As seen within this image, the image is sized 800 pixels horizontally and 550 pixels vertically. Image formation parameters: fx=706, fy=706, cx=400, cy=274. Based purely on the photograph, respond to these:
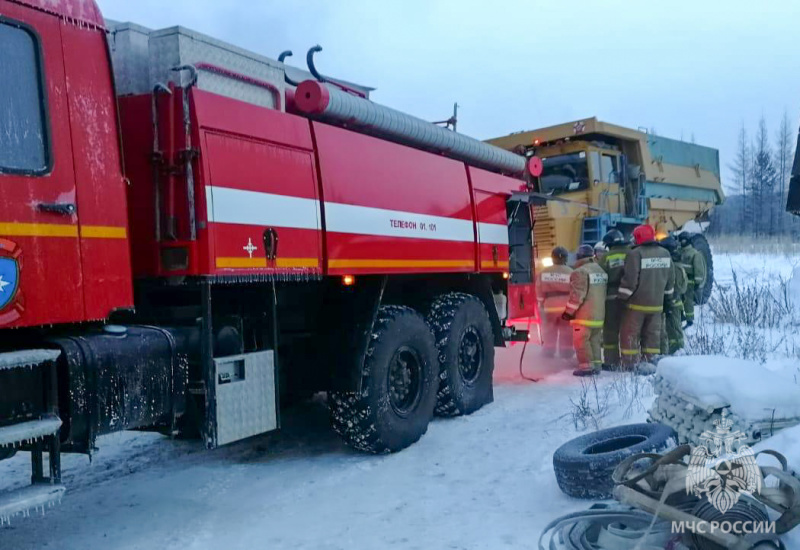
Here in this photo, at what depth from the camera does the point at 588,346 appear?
8633mm

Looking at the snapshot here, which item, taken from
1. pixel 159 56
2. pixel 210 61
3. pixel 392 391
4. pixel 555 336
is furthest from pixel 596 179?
pixel 159 56

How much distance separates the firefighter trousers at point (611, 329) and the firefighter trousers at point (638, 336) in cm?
31

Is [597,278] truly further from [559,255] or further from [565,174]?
[565,174]

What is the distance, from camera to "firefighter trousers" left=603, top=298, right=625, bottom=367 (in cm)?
918

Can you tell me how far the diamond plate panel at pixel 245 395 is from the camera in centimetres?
420

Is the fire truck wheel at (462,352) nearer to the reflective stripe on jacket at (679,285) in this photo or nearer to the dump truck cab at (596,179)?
the reflective stripe on jacket at (679,285)

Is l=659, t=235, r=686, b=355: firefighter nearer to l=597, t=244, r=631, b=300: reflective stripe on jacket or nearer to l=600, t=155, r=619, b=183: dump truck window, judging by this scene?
l=597, t=244, r=631, b=300: reflective stripe on jacket

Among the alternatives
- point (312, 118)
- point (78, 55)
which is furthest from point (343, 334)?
point (78, 55)

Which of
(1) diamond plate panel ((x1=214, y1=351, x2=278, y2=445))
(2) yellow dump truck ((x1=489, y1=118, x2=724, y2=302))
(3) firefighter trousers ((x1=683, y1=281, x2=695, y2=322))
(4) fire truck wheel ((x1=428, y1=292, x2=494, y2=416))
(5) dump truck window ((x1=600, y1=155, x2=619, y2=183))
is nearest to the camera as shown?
(1) diamond plate panel ((x1=214, y1=351, x2=278, y2=445))

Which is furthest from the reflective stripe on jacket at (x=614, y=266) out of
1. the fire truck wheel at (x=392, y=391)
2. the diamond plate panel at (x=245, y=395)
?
the diamond plate panel at (x=245, y=395)

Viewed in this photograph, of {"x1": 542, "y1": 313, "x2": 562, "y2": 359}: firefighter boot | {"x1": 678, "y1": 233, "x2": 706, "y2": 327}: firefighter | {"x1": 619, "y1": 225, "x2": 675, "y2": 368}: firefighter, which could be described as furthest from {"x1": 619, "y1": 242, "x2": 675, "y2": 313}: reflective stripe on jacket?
{"x1": 678, "y1": 233, "x2": 706, "y2": 327}: firefighter

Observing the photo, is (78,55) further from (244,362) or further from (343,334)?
(343,334)

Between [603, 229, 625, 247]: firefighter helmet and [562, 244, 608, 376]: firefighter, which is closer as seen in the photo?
[562, 244, 608, 376]: firefighter

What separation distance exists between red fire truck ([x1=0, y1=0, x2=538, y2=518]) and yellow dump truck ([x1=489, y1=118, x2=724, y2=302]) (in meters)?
5.41
